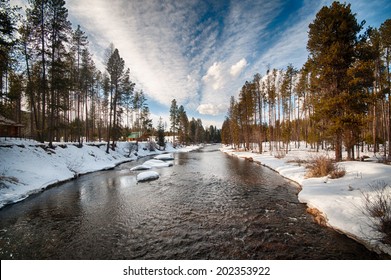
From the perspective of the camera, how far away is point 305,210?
6.98 meters

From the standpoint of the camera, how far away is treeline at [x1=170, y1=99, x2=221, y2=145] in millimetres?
61094

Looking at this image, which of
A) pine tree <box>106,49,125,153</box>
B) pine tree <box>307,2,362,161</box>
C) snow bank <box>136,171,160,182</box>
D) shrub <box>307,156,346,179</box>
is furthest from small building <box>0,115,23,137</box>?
pine tree <box>307,2,362,161</box>

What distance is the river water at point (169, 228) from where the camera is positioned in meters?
4.46

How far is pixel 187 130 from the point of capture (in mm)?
77250

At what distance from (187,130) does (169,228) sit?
71984 millimetres

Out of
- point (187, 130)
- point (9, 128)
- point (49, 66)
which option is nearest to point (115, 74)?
point (49, 66)

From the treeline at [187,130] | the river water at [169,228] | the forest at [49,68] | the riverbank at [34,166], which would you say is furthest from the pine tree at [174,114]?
the river water at [169,228]

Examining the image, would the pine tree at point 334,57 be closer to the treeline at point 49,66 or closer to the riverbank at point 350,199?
the riverbank at point 350,199

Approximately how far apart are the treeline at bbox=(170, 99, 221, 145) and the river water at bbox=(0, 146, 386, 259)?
173ft

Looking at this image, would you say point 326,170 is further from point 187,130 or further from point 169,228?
point 187,130

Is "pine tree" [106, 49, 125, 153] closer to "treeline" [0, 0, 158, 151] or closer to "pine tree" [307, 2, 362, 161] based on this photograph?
"treeline" [0, 0, 158, 151]

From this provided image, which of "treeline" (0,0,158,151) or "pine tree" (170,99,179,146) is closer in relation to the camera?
"treeline" (0,0,158,151)

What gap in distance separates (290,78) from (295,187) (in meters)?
28.6

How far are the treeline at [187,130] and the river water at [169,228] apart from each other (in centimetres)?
5283
